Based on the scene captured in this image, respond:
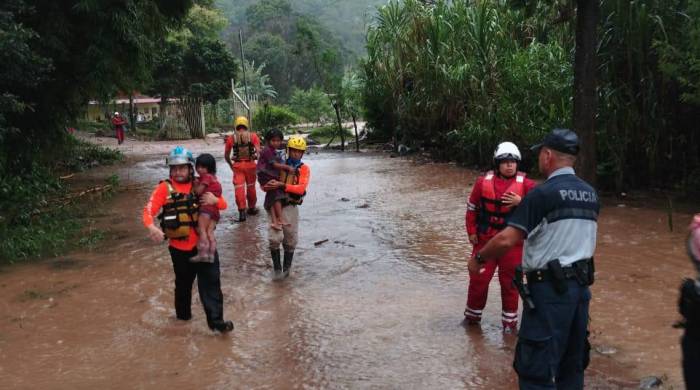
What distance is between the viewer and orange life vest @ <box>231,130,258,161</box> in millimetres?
9852

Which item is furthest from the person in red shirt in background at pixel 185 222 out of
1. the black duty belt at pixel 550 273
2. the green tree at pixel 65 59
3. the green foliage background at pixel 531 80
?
the green foliage background at pixel 531 80

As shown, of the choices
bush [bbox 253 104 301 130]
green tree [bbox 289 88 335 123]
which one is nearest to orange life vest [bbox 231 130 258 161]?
bush [bbox 253 104 301 130]

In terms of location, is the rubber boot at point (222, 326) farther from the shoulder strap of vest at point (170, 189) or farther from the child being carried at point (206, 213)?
the shoulder strap of vest at point (170, 189)

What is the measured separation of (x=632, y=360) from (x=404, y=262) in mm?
3259

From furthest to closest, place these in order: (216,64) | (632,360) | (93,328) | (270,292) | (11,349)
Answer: (216,64) < (270,292) < (93,328) < (11,349) < (632,360)

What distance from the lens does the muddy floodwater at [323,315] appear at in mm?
4438

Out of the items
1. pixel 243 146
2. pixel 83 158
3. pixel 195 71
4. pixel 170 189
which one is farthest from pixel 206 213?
pixel 195 71

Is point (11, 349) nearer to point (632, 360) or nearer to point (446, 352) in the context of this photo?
point (446, 352)

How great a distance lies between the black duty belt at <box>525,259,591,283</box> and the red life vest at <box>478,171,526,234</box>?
1.57 m

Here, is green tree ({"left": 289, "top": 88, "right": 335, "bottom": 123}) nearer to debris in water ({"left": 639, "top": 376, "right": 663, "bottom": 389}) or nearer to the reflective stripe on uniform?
the reflective stripe on uniform

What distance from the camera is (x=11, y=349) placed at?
16.5ft

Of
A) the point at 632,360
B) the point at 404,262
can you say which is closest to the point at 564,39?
the point at 404,262

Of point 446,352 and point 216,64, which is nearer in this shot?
point 446,352

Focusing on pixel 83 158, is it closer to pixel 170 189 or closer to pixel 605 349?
pixel 170 189
